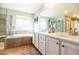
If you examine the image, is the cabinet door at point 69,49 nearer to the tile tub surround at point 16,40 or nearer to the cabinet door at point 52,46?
the cabinet door at point 52,46

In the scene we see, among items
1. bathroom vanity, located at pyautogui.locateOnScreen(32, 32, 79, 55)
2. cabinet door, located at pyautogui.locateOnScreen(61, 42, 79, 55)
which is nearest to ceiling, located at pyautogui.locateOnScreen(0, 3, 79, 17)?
bathroom vanity, located at pyautogui.locateOnScreen(32, 32, 79, 55)

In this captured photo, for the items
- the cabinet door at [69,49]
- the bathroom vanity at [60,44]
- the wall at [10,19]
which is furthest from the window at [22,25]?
the cabinet door at [69,49]

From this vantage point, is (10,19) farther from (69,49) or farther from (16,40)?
(69,49)

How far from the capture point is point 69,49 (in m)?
1.14

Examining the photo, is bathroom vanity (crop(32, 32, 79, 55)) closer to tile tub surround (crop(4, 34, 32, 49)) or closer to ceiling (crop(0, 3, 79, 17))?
tile tub surround (crop(4, 34, 32, 49))

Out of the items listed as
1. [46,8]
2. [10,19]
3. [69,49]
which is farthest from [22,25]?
[69,49]

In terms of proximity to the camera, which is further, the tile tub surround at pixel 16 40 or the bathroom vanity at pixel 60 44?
the tile tub surround at pixel 16 40

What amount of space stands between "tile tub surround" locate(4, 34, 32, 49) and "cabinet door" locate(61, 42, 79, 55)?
503 millimetres

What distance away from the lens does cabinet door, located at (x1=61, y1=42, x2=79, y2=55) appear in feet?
3.48

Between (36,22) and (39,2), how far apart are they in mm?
325

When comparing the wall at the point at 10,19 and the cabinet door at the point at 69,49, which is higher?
the wall at the point at 10,19

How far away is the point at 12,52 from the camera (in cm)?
131

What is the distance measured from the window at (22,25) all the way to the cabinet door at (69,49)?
0.50 meters

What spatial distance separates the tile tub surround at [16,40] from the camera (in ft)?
4.59
